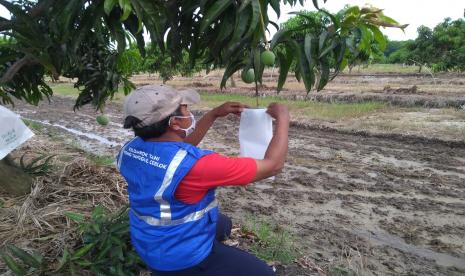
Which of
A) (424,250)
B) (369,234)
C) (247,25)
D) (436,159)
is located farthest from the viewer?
(436,159)

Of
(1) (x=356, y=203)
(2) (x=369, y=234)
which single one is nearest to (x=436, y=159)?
(1) (x=356, y=203)

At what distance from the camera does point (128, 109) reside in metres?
1.81

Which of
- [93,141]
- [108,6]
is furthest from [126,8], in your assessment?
[93,141]

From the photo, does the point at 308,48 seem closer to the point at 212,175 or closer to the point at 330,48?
the point at 330,48

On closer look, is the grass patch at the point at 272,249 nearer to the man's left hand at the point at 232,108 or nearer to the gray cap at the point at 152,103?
the man's left hand at the point at 232,108

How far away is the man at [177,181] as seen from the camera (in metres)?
1.72

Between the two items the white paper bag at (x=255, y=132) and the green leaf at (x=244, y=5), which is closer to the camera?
the green leaf at (x=244, y=5)

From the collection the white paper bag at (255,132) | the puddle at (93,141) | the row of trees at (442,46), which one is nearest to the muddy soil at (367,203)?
the puddle at (93,141)

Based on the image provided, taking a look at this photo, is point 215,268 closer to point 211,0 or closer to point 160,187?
point 160,187

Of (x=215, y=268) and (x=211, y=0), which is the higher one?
(x=211, y=0)

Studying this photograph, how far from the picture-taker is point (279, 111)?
2016 mm

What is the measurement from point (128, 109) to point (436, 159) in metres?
6.83

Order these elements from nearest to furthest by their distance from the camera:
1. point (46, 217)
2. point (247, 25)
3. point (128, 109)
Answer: point (247, 25) < point (128, 109) < point (46, 217)

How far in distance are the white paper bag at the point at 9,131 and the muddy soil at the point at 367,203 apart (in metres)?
1.90
